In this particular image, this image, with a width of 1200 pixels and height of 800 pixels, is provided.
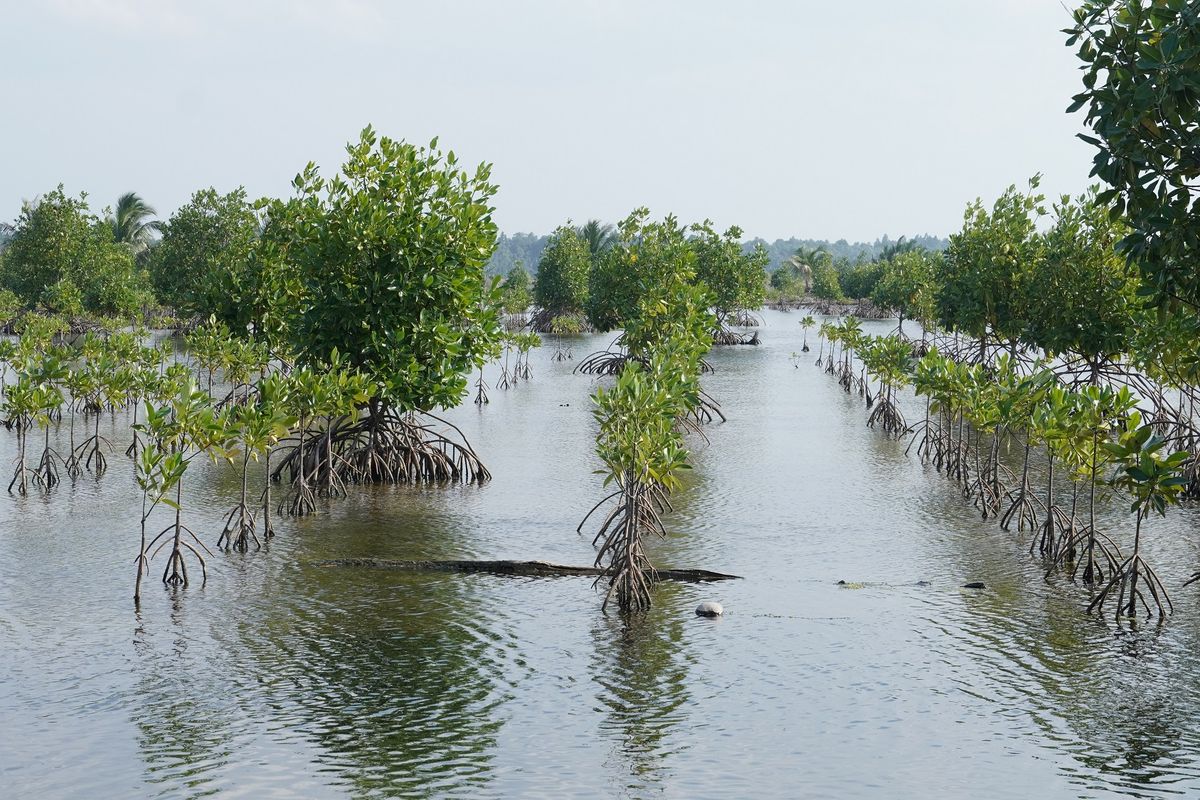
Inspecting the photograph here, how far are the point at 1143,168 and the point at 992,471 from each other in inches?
529

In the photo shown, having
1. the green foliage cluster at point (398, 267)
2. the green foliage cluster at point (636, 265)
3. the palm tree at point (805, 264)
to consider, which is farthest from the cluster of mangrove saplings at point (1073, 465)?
the palm tree at point (805, 264)

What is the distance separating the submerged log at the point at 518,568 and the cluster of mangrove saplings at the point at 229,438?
2.20 m

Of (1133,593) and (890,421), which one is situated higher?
(890,421)

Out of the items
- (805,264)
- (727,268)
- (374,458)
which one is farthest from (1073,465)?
(805,264)

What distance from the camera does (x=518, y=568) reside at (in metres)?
17.0

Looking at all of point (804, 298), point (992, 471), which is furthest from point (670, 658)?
point (804, 298)

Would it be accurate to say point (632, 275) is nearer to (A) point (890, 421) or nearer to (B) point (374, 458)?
(A) point (890, 421)

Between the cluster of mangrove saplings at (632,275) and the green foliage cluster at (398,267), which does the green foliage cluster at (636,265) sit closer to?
the cluster of mangrove saplings at (632,275)

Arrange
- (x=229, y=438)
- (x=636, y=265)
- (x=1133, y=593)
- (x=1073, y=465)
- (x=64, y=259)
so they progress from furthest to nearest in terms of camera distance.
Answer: (x=64, y=259)
(x=636, y=265)
(x=1073, y=465)
(x=229, y=438)
(x=1133, y=593)

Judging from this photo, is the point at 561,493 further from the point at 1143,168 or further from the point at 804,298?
the point at 804,298

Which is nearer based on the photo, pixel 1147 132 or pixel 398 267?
pixel 1147 132

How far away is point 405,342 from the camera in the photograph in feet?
75.6

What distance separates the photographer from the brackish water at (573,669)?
10328 millimetres

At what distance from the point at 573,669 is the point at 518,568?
13.8ft
